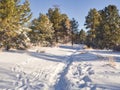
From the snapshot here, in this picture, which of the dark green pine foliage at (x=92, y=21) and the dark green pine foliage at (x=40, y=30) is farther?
the dark green pine foliage at (x=92, y=21)

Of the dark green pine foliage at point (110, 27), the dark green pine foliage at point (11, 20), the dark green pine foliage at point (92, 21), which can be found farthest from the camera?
the dark green pine foliage at point (92, 21)

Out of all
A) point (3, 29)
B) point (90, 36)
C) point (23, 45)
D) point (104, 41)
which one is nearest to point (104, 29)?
point (104, 41)

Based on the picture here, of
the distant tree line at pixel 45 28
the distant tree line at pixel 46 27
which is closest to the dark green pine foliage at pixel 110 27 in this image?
the distant tree line at pixel 46 27

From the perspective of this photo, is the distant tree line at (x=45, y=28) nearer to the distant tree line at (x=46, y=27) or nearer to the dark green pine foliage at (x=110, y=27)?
the distant tree line at (x=46, y=27)

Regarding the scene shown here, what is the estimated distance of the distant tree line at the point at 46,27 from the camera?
108 ft

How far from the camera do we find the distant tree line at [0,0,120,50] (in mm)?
32906

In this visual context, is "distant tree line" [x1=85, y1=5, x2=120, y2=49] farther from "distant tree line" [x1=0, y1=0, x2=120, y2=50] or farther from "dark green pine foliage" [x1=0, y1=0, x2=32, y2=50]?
"dark green pine foliage" [x1=0, y1=0, x2=32, y2=50]

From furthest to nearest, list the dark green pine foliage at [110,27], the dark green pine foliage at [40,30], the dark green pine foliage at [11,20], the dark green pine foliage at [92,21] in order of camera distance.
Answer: the dark green pine foliage at [92,21], the dark green pine foliage at [110,27], the dark green pine foliage at [40,30], the dark green pine foliage at [11,20]

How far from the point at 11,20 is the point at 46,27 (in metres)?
20.9

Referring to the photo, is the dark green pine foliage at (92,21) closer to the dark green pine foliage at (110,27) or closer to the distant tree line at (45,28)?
the distant tree line at (45,28)

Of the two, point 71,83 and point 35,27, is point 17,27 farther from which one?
point 71,83

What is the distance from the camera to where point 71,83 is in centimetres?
1173

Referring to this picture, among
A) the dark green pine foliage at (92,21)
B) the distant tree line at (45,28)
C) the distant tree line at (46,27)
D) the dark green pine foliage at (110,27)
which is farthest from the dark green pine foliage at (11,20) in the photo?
the dark green pine foliage at (92,21)

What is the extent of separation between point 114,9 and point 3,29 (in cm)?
3112
